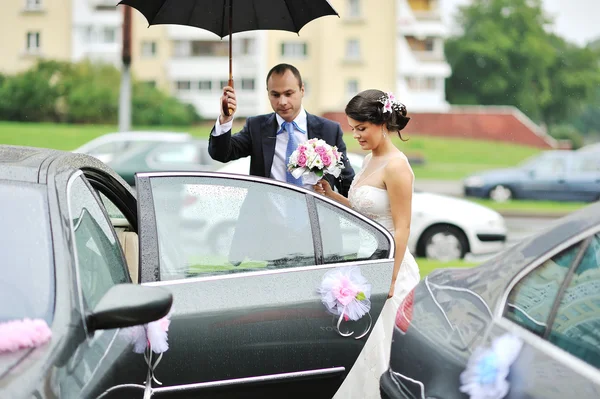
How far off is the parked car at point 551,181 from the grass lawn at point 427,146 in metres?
11.9

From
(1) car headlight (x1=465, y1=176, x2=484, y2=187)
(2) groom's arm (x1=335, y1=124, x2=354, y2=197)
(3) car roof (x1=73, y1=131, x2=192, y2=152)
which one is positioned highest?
(3) car roof (x1=73, y1=131, x2=192, y2=152)

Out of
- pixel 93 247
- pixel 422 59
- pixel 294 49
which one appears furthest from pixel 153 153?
pixel 422 59

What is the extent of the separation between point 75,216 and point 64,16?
172 ft

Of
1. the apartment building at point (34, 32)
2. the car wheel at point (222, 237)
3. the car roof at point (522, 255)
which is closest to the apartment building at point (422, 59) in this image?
the apartment building at point (34, 32)

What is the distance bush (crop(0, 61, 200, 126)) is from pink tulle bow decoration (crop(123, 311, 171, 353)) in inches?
1670

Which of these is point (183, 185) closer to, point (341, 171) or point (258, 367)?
point (258, 367)

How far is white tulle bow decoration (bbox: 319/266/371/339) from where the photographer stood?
3.83 m

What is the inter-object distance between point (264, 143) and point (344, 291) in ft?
4.81

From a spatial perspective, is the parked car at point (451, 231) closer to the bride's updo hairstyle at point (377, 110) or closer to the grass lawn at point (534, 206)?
the bride's updo hairstyle at point (377, 110)

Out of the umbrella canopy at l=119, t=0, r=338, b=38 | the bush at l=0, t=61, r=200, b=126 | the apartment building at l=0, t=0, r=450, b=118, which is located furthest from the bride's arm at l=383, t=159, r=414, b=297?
the apartment building at l=0, t=0, r=450, b=118

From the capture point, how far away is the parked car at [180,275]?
2879mm

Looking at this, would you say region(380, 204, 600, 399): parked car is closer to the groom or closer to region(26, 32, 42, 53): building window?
the groom

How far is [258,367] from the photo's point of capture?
370cm

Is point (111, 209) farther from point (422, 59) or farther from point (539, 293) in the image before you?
point (422, 59)
